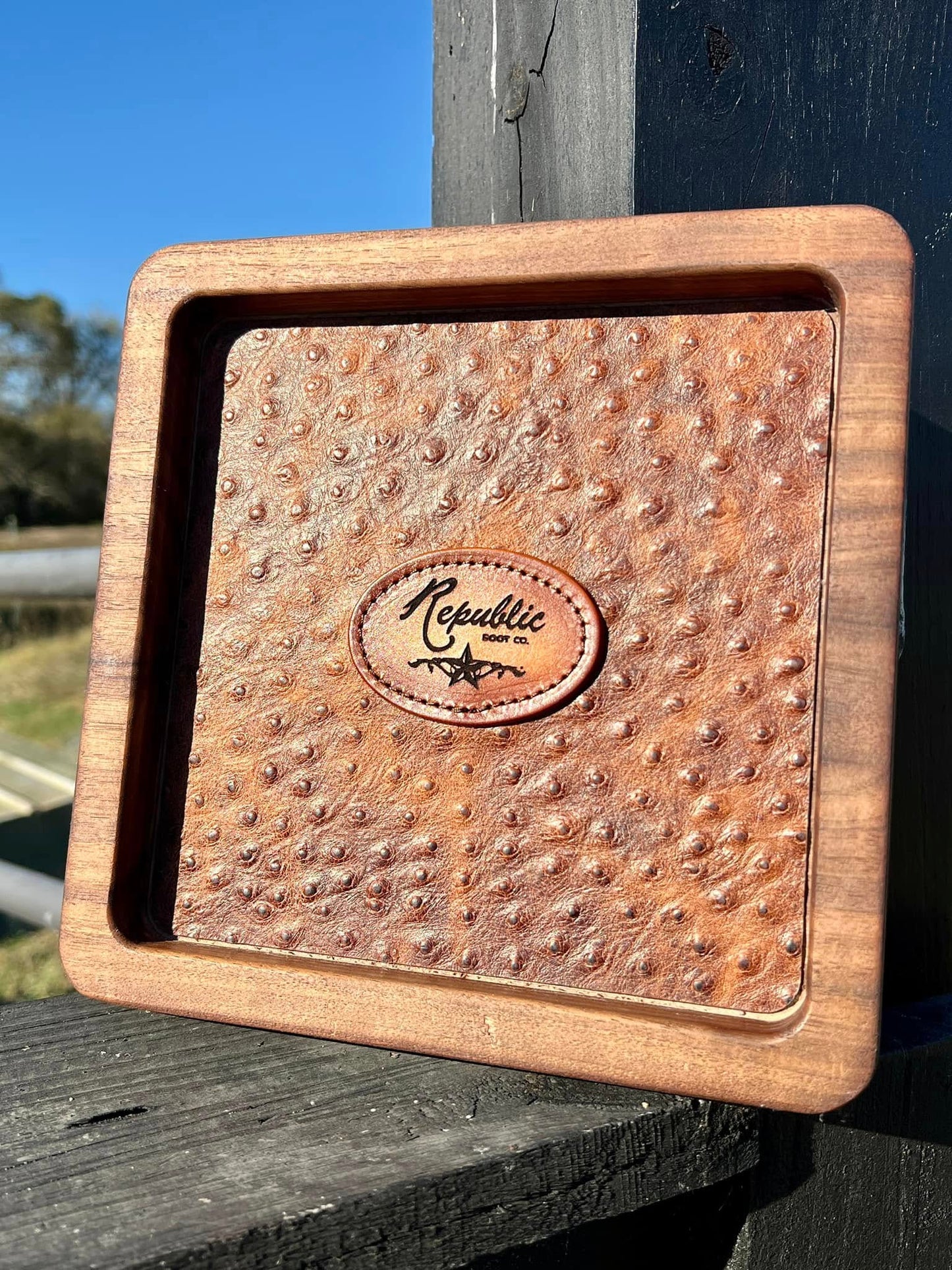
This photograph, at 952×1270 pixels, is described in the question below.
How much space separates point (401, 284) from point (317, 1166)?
0.48m

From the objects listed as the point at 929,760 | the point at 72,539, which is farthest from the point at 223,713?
the point at 72,539

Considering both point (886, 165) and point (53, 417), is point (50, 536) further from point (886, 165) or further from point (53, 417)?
point (886, 165)

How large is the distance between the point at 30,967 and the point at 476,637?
8.68 feet

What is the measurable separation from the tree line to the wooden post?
5.49 metres

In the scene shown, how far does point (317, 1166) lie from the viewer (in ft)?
1.54

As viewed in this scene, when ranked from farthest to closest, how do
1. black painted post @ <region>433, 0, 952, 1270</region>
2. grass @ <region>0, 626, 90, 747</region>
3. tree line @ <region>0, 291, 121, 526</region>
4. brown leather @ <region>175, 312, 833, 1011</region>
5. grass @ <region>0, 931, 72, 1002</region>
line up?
tree line @ <region>0, 291, 121, 526</region> < grass @ <region>0, 626, 90, 747</region> < grass @ <region>0, 931, 72, 1002</region> < black painted post @ <region>433, 0, 952, 1270</region> < brown leather @ <region>175, 312, 833, 1011</region>

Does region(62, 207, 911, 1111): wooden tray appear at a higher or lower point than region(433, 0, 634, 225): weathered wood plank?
lower

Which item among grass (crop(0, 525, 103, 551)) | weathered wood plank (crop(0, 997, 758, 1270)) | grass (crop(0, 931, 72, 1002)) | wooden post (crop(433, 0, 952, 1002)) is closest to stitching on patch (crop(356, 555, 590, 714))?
weathered wood plank (crop(0, 997, 758, 1270))

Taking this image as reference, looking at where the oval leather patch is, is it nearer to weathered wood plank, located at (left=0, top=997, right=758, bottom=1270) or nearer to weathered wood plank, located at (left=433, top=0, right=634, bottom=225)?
weathered wood plank, located at (left=0, top=997, right=758, bottom=1270)

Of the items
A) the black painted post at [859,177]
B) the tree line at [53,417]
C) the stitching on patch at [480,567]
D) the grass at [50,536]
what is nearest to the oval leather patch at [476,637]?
the stitching on patch at [480,567]

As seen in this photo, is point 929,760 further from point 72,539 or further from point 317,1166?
point 72,539

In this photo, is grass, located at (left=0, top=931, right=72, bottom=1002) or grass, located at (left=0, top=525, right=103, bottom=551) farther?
grass, located at (left=0, top=525, right=103, bottom=551)

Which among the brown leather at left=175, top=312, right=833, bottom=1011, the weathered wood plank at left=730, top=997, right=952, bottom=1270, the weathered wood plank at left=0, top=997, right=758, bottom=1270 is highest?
the brown leather at left=175, top=312, right=833, bottom=1011

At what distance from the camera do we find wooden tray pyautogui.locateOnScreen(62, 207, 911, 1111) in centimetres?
52
